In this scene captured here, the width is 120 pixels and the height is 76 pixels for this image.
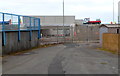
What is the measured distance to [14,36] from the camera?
1725cm

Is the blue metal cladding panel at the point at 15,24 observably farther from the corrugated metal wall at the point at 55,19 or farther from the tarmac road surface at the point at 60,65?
the corrugated metal wall at the point at 55,19

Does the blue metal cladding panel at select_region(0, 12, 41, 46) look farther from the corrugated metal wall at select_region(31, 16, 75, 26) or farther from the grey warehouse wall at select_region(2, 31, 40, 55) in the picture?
the corrugated metal wall at select_region(31, 16, 75, 26)

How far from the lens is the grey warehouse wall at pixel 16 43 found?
1575 cm

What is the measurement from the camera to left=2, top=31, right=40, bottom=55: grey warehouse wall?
→ 51.7 ft

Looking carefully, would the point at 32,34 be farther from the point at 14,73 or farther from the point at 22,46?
the point at 14,73

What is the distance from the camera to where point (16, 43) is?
1772 centimetres

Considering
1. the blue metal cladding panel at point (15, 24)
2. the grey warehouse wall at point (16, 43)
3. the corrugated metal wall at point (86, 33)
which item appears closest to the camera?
the blue metal cladding panel at point (15, 24)

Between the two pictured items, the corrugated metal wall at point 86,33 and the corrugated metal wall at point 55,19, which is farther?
the corrugated metal wall at point 55,19

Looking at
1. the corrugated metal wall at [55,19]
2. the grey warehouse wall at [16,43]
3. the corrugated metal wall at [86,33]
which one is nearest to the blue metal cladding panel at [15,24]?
the grey warehouse wall at [16,43]

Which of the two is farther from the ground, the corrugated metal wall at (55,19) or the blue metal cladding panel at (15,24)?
the corrugated metal wall at (55,19)

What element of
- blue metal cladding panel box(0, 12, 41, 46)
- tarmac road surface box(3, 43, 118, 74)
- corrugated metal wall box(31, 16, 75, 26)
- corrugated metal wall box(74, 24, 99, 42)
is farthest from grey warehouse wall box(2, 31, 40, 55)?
corrugated metal wall box(31, 16, 75, 26)

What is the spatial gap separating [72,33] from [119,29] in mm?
16698

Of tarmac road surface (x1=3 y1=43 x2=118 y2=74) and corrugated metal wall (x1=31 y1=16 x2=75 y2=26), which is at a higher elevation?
corrugated metal wall (x1=31 y1=16 x2=75 y2=26)

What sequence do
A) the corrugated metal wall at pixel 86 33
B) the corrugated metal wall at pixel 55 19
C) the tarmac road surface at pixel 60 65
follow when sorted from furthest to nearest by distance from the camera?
the corrugated metal wall at pixel 55 19
the corrugated metal wall at pixel 86 33
the tarmac road surface at pixel 60 65
